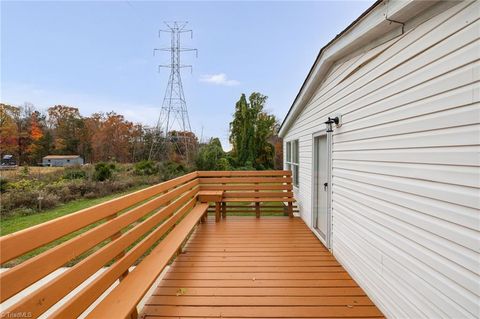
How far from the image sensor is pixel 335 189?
374 centimetres

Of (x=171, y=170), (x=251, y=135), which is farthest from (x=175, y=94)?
(x=251, y=135)

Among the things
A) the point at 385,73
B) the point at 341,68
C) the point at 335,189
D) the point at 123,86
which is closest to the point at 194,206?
the point at 335,189

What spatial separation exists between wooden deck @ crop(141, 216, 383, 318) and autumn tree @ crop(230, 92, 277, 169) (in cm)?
1179

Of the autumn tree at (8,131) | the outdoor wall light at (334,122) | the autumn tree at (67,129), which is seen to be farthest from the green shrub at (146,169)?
the autumn tree at (67,129)

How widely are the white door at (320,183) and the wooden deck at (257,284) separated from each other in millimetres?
342

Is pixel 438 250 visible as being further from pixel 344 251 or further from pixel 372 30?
pixel 372 30

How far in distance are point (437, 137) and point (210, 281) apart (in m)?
2.63

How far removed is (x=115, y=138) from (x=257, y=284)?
33.1 meters

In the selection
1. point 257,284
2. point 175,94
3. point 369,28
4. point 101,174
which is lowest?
point 257,284

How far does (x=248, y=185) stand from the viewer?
6.46 m

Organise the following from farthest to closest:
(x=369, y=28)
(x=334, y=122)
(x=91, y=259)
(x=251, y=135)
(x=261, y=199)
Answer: (x=251, y=135) → (x=261, y=199) → (x=334, y=122) → (x=369, y=28) → (x=91, y=259)

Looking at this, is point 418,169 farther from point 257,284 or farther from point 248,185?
point 248,185

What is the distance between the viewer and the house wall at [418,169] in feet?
4.99

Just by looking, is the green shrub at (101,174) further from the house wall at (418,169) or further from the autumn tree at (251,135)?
the house wall at (418,169)
